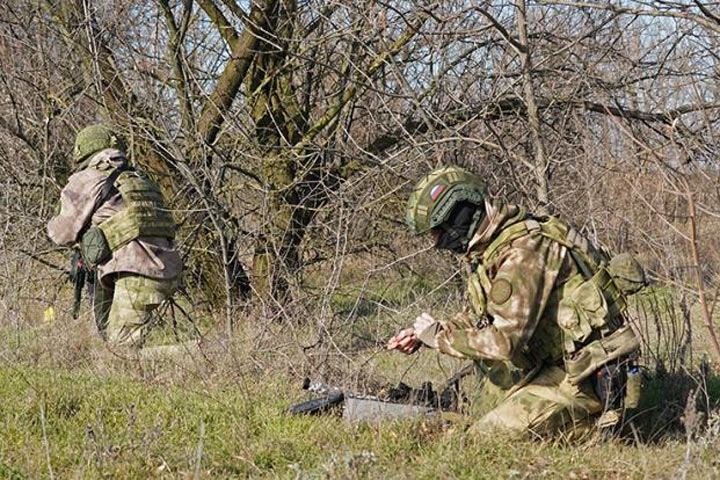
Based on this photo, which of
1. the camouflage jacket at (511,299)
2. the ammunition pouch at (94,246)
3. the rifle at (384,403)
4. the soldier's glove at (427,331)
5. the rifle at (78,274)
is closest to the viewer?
the camouflage jacket at (511,299)

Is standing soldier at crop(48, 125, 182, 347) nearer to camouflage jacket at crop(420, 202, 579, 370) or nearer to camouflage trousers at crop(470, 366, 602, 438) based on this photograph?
camouflage jacket at crop(420, 202, 579, 370)

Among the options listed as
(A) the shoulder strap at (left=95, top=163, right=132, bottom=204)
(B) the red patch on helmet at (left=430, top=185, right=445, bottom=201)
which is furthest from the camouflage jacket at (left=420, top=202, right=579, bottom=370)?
(A) the shoulder strap at (left=95, top=163, right=132, bottom=204)

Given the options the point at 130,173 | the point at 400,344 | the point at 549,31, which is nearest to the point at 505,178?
the point at 549,31

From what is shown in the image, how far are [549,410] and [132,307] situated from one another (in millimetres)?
3838

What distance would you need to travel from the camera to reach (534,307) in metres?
4.38

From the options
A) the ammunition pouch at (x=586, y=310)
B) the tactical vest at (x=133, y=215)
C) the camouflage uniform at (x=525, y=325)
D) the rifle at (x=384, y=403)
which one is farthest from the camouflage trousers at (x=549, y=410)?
the tactical vest at (x=133, y=215)

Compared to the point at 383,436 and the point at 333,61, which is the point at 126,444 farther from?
the point at 333,61

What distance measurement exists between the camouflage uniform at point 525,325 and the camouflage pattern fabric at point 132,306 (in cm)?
327

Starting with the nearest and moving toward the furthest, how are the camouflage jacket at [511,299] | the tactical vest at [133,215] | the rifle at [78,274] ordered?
the camouflage jacket at [511,299], the tactical vest at [133,215], the rifle at [78,274]

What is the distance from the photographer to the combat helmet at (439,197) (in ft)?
14.5

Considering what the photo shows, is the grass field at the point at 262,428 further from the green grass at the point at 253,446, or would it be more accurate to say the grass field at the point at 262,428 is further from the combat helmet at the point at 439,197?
the combat helmet at the point at 439,197

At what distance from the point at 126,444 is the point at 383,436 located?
1.26 meters

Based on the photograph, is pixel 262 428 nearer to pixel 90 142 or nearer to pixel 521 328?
pixel 521 328

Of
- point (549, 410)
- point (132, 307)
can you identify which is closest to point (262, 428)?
point (549, 410)
